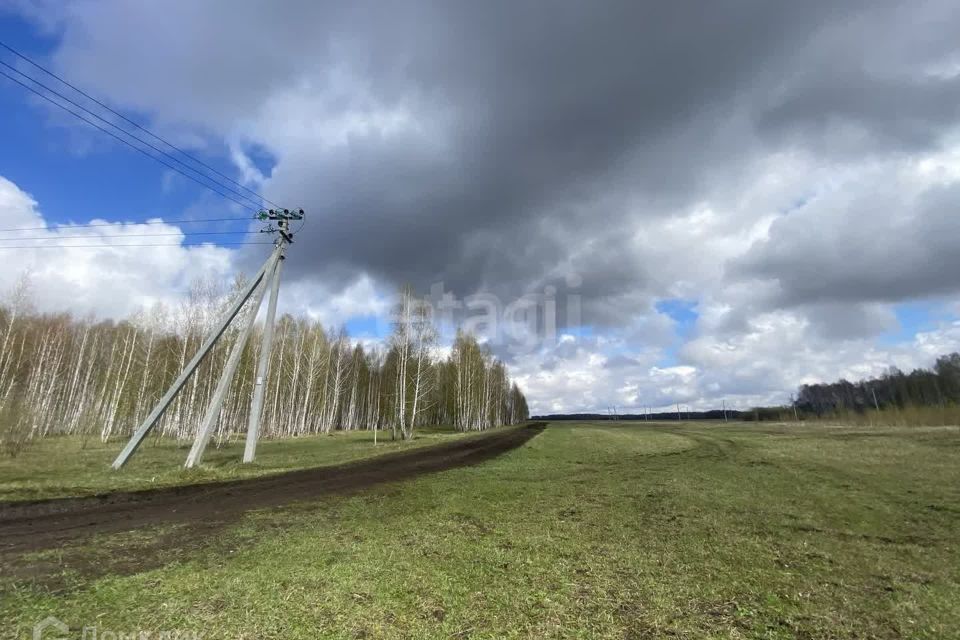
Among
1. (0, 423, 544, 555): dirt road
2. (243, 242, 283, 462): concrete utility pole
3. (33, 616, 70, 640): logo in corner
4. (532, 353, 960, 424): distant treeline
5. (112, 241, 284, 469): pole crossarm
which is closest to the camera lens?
(33, 616, 70, 640): logo in corner

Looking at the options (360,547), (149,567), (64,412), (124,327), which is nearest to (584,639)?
(360,547)

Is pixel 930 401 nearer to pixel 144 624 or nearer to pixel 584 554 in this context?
pixel 584 554

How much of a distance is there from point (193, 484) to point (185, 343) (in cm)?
2772

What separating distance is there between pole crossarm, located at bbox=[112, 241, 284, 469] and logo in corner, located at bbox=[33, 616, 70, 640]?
48.9 feet

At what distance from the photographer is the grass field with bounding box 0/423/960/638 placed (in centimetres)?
482

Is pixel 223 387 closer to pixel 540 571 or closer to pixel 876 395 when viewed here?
pixel 540 571

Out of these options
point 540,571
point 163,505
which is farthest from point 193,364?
point 540,571

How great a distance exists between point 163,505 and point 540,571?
10364 millimetres

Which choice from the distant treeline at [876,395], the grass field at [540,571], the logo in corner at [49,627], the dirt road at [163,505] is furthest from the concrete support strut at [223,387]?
the distant treeline at [876,395]

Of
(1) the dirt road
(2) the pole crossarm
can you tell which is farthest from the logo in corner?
(2) the pole crossarm

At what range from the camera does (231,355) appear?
1927 cm

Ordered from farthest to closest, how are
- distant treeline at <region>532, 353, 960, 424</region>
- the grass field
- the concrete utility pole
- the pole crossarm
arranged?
distant treeline at <region>532, 353, 960, 424</region> < the concrete utility pole < the pole crossarm < the grass field

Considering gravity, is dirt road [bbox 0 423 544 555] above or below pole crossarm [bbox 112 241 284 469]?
below

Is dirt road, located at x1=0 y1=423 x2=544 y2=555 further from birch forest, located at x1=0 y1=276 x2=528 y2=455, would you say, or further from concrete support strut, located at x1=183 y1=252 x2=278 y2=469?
birch forest, located at x1=0 y1=276 x2=528 y2=455
